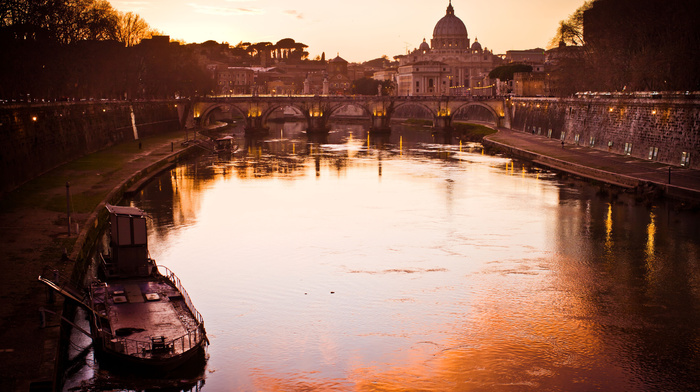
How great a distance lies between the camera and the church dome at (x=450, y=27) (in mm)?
182750

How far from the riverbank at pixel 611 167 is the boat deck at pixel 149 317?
22.6 meters

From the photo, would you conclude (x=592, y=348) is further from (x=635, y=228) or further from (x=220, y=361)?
(x=635, y=228)

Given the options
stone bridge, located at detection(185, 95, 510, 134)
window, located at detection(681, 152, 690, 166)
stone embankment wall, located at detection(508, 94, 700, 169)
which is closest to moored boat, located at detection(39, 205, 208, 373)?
window, located at detection(681, 152, 690, 166)

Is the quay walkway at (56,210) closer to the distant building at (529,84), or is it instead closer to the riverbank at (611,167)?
the riverbank at (611,167)

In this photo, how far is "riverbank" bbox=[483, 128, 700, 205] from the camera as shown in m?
34.8

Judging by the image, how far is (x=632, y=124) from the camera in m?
48.0

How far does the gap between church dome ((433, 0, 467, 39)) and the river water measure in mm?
145236

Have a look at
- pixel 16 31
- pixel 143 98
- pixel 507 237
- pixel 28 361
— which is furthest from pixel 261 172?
pixel 28 361

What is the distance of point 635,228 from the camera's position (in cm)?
3003

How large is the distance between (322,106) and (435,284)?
7079 centimetres

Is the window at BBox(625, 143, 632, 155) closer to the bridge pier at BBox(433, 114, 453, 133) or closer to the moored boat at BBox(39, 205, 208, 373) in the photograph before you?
the moored boat at BBox(39, 205, 208, 373)

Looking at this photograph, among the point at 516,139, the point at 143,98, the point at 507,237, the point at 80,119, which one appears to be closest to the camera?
the point at 507,237

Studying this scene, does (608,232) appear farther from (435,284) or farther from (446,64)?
(446,64)

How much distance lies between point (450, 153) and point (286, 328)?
44982 mm
